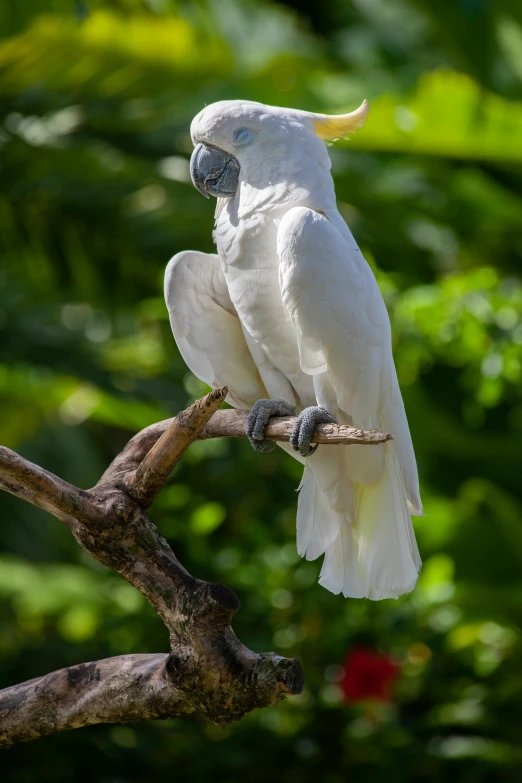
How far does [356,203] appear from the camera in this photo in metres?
4.62

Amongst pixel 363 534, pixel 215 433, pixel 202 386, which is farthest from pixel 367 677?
pixel 215 433

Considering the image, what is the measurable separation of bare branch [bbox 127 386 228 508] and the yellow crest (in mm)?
633

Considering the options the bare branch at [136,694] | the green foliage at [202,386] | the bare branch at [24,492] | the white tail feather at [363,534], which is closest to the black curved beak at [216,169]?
the white tail feather at [363,534]

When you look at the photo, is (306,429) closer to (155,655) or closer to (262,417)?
(262,417)

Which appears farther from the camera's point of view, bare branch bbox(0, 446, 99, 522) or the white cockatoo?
the white cockatoo

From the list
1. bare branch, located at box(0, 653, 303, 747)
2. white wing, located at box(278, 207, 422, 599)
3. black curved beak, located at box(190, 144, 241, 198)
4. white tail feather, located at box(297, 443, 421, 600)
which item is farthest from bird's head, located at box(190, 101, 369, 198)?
bare branch, located at box(0, 653, 303, 747)

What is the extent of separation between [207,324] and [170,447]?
0.42m

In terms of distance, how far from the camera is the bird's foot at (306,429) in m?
1.82

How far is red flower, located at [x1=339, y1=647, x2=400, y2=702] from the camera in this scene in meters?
3.22

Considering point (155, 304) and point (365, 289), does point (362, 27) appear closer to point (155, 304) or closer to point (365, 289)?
point (155, 304)

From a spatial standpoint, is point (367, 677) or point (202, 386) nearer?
point (367, 677)

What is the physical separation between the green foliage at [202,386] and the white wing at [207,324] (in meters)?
1.20

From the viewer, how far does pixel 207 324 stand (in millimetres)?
2139

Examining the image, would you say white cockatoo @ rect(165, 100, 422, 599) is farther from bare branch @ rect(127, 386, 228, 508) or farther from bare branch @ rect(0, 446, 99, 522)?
bare branch @ rect(0, 446, 99, 522)
